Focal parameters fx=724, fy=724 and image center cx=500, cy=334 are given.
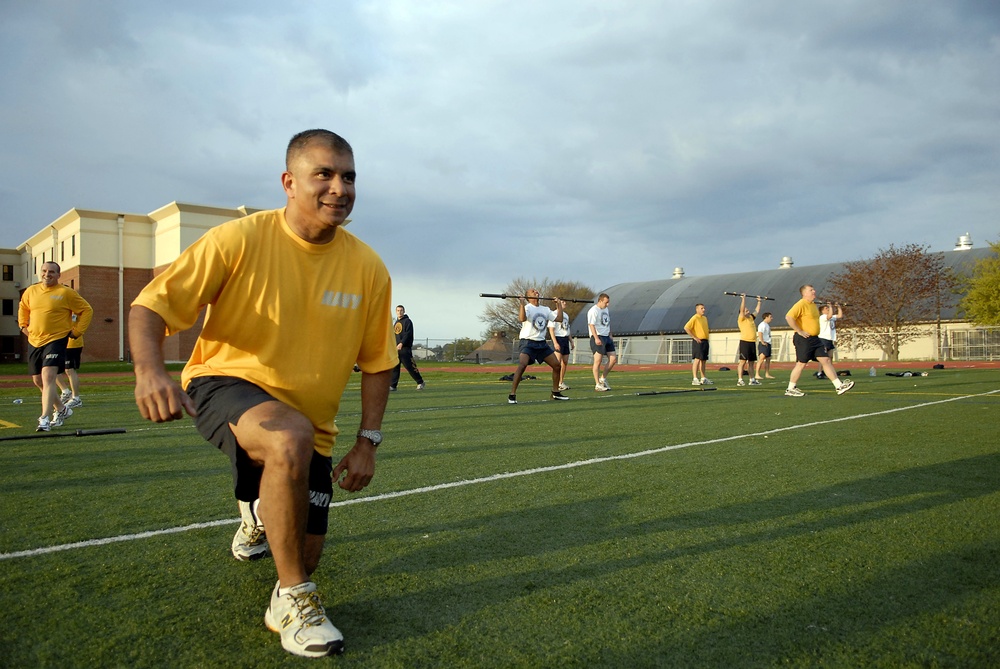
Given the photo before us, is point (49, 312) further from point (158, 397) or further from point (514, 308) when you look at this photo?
point (514, 308)

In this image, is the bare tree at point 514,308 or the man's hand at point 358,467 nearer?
the man's hand at point 358,467

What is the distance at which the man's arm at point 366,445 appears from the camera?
295cm

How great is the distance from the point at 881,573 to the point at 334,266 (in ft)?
8.50

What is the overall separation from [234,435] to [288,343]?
41 centimetres

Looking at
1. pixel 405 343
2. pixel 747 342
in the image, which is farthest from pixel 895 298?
pixel 405 343

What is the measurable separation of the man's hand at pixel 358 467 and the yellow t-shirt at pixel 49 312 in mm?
7496

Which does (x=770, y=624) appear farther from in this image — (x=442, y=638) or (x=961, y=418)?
(x=961, y=418)

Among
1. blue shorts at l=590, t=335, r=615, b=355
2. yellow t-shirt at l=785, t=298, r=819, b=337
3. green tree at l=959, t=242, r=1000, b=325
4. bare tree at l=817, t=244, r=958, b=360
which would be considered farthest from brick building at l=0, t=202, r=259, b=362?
green tree at l=959, t=242, r=1000, b=325

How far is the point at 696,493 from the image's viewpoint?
4.51m

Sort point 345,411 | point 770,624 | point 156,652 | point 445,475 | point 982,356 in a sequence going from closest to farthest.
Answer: point 156,652
point 770,624
point 445,475
point 345,411
point 982,356

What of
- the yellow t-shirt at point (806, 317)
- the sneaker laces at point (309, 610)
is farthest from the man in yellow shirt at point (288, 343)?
the yellow t-shirt at point (806, 317)

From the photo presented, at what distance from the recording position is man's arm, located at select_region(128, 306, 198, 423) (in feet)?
7.52

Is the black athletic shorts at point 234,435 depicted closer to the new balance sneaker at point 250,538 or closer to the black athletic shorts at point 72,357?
the new balance sneaker at point 250,538

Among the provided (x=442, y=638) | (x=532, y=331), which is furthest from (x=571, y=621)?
(x=532, y=331)
